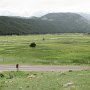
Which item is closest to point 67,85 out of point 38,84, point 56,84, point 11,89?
point 56,84

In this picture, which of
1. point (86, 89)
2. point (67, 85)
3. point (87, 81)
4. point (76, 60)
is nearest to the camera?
point (86, 89)

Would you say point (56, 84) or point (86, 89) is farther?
point (56, 84)

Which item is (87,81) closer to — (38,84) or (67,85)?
(67,85)

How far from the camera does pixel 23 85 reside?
24.2 meters

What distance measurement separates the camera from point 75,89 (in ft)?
69.0

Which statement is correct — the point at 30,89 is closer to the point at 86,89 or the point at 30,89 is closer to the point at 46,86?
the point at 46,86

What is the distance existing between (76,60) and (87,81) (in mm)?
42206

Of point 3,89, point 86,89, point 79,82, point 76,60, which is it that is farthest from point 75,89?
point 76,60

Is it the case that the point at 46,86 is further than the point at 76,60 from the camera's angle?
No

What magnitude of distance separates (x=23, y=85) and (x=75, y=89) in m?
5.26

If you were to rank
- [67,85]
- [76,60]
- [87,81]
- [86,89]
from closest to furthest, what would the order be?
[86,89] → [67,85] → [87,81] → [76,60]

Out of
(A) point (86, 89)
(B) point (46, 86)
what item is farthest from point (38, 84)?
(A) point (86, 89)

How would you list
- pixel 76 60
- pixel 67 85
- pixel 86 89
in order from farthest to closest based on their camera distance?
pixel 76 60 → pixel 67 85 → pixel 86 89

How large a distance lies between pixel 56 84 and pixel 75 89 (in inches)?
A: 116
